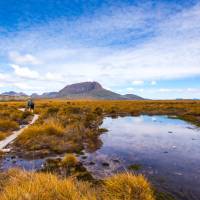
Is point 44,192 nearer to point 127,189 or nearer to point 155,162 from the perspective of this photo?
point 127,189

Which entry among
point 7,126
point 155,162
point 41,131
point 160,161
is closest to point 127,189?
point 155,162

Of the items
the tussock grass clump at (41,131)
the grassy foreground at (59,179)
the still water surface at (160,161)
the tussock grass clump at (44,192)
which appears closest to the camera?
the tussock grass clump at (44,192)

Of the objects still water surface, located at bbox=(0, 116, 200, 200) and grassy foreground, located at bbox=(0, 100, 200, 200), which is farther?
still water surface, located at bbox=(0, 116, 200, 200)

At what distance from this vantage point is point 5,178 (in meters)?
8.14

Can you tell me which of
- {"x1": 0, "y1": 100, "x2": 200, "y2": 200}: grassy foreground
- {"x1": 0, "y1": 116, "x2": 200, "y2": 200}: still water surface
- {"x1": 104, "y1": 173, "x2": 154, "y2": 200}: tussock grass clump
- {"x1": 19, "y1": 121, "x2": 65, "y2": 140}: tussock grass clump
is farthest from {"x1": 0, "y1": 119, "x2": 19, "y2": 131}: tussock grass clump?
{"x1": 104, "y1": 173, "x2": 154, "y2": 200}: tussock grass clump

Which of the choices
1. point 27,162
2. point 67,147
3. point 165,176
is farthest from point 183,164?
point 27,162

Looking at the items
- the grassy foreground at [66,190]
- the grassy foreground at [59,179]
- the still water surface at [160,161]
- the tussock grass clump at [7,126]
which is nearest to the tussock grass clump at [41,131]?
the grassy foreground at [59,179]

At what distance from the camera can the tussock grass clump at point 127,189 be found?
20.2ft

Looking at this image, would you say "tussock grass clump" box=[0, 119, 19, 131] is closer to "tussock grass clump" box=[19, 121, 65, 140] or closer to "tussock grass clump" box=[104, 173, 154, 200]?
"tussock grass clump" box=[19, 121, 65, 140]

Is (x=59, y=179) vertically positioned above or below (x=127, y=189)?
below

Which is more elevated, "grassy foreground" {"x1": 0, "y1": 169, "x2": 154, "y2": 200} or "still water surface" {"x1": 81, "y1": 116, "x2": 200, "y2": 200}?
"grassy foreground" {"x1": 0, "y1": 169, "x2": 154, "y2": 200}

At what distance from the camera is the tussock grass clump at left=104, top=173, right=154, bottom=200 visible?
6.15 meters

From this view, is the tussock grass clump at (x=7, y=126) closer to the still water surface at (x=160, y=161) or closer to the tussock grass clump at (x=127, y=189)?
the still water surface at (x=160, y=161)

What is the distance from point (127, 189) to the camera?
6277mm
